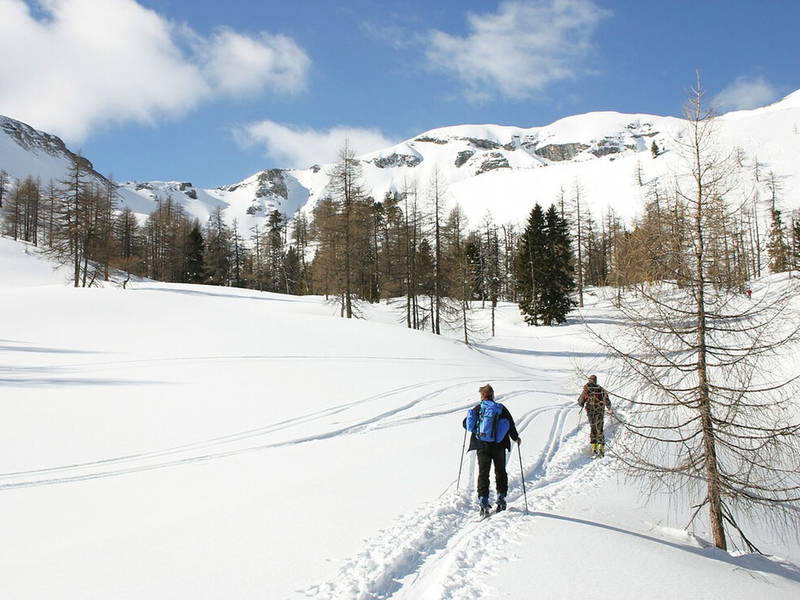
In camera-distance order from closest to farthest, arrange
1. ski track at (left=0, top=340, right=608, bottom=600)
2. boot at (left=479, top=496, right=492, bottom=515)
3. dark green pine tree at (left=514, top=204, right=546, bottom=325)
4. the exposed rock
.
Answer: ski track at (left=0, top=340, right=608, bottom=600) < boot at (left=479, top=496, right=492, bottom=515) < dark green pine tree at (left=514, top=204, right=546, bottom=325) < the exposed rock

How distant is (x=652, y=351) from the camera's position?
752 cm

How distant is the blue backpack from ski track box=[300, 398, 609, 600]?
114cm

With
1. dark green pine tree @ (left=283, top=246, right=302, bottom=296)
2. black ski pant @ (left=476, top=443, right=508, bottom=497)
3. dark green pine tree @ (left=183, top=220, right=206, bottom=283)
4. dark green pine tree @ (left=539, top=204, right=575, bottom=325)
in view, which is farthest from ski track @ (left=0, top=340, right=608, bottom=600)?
dark green pine tree @ (left=283, top=246, right=302, bottom=296)

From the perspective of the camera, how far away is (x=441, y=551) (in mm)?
5457

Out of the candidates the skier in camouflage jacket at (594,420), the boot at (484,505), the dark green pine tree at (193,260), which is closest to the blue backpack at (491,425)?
the boot at (484,505)

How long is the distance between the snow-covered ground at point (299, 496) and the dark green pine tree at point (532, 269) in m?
23.2

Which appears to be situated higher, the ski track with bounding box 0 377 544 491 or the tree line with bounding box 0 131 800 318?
the tree line with bounding box 0 131 800 318

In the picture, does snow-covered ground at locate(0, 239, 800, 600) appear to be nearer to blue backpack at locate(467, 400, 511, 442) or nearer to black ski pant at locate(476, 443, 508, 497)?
black ski pant at locate(476, 443, 508, 497)

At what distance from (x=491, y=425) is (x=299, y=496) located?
127 inches

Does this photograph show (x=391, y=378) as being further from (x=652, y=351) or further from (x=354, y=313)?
(x=354, y=313)

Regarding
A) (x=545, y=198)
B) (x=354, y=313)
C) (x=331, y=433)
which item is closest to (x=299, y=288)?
(x=354, y=313)

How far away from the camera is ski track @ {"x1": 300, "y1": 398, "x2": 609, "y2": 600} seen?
4508mm

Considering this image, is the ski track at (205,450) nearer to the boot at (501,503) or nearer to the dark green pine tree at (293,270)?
the boot at (501,503)

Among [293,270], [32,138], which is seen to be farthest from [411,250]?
[32,138]
